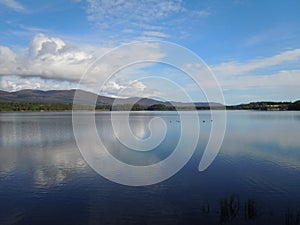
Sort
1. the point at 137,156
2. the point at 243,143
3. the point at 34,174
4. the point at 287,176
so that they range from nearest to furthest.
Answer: the point at 287,176 → the point at 34,174 → the point at 137,156 → the point at 243,143

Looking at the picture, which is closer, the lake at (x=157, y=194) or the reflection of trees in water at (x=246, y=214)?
the reflection of trees in water at (x=246, y=214)

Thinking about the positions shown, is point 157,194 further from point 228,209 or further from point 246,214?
point 246,214

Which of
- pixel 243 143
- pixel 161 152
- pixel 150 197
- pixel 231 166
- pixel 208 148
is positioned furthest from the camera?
pixel 243 143

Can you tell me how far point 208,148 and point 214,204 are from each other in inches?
617

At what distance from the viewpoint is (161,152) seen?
25828mm

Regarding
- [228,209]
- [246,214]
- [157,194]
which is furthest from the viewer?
[157,194]

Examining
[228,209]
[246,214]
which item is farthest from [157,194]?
[246,214]

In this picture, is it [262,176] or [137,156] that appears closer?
[262,176]

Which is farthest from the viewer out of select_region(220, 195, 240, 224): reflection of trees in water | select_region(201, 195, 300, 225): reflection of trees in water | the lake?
the lake

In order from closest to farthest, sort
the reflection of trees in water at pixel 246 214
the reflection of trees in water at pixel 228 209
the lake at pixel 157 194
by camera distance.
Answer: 1. the reflection of trees in water at pixel 246 214
2. the reflection of trees in water at pixel 228 209
3. the lake at pixel 157 194

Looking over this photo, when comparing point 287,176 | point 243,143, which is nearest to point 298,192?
point 287,176

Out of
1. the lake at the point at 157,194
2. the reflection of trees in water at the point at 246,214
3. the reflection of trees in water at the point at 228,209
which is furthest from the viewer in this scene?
the lake at the point at 157,194

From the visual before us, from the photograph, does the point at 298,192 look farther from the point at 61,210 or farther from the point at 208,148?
the point at 208,148

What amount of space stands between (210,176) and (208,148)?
1100 cm
